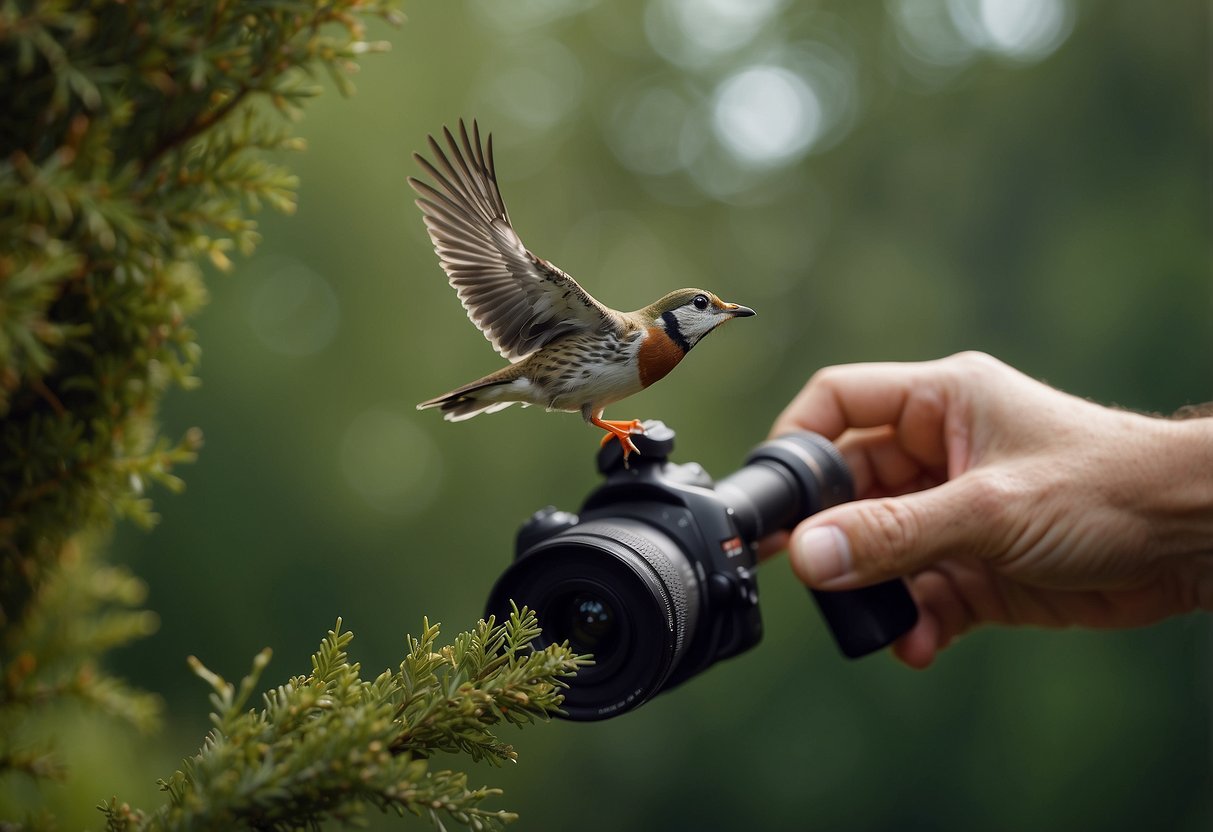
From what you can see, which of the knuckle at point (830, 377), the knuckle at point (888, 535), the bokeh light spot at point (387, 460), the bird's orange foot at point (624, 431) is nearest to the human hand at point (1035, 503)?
the knuckle at point (888, 535)

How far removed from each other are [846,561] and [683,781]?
16.6 feet

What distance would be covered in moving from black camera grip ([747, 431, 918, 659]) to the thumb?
0.09 meters

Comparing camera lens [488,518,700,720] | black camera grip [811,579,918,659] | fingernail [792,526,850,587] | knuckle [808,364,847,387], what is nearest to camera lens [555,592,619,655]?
camera lens [488,518,700,720]

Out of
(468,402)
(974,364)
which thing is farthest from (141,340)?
(974,364)

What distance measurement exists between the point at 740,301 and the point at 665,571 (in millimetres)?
4053

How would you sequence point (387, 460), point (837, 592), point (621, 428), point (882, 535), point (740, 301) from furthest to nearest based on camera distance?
point (387, 460) < point (740, 301) < point (837, 592) < point (882, 535) < point (621, 428)

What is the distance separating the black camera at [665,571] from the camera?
2.73 feet

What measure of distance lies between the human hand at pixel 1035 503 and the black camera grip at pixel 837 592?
0.27ft

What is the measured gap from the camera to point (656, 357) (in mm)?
873

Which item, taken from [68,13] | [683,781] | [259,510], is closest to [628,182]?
[259,510]

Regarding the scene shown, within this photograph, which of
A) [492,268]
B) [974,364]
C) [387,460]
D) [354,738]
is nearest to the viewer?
[354,738]

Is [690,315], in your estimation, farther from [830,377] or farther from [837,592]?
[830,377]

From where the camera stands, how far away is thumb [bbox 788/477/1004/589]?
1.13m

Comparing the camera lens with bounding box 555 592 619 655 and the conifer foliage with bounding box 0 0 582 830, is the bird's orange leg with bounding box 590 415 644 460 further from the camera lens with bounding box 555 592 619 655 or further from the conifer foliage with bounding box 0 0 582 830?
the conifer foliage with bounding box 0 0 582 830
